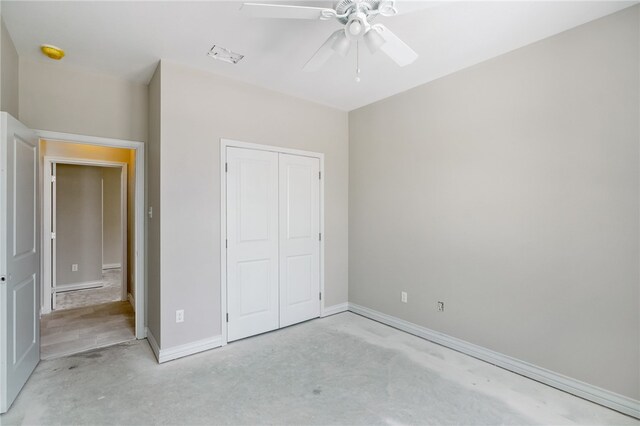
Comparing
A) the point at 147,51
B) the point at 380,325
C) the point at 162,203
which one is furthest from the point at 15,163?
the point at 380,325

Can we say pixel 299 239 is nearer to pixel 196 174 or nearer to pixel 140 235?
pixel 196 174

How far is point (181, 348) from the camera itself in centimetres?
288

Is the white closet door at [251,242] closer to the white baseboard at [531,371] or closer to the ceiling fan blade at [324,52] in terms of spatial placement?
the ceiling fan blade at [324,52]

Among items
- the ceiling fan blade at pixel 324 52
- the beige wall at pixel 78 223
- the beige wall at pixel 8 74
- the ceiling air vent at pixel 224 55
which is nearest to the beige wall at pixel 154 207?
the ceiling air vent at pixel 224 55

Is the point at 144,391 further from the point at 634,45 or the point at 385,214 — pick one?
the point at 634,45

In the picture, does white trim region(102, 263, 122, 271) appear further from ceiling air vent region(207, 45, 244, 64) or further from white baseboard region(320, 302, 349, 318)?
ceiling air vent region(207, 45, 244, 64)

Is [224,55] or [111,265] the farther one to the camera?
[111,265]

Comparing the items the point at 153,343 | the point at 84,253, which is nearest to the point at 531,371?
the point at 153,343

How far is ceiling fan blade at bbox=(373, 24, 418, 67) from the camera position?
1866 mm

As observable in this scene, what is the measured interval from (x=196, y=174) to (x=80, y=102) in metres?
1.34

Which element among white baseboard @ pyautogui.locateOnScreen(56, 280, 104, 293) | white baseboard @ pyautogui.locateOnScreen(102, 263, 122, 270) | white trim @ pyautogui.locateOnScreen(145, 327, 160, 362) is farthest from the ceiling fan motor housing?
white baseboard @ pyautogui.locateOnScreen(102, 263, 122, 270)

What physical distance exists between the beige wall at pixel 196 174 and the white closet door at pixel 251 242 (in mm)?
153

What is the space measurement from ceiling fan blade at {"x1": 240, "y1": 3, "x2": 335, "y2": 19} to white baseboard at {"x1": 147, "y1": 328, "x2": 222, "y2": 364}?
2847 mm

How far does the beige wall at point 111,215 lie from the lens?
6.59 m
